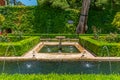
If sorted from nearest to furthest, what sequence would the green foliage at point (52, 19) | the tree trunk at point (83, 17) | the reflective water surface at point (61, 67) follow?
the reflective water surface at point (61, 67) → the tree trunk at point (83, 17) → the green foliage at point (52, 19)

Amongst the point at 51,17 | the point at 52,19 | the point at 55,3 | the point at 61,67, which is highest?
the point at 55,3

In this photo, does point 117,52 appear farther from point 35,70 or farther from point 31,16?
point 31,16

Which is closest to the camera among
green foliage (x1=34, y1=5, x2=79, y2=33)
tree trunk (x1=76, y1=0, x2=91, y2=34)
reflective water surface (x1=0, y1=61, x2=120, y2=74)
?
reflective water surface (x1=0, y1=61, x2=120, y2=74)

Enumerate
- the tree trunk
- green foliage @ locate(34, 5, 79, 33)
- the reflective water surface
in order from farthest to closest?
green foliage @ locate(34, 5, 79, 33) → the tree trunk → the reflective water surface

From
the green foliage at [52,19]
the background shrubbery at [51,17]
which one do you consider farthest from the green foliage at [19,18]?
the green foliage at [52,19]

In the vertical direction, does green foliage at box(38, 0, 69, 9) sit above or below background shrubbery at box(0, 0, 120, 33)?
above

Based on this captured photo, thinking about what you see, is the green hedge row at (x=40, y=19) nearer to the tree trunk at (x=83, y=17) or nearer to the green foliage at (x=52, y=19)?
the green foliage at (x=52, y=19)

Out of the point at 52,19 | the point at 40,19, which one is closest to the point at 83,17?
the point at 52,19

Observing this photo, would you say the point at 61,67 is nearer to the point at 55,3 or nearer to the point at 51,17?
the point at 55,3

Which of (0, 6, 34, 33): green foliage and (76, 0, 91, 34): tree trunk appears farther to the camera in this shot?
(0, 6, 34, 33): green foliage

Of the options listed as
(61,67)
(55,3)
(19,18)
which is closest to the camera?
(61,67)

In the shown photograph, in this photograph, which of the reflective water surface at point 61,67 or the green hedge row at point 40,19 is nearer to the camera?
the reflective water surface at point 61,67

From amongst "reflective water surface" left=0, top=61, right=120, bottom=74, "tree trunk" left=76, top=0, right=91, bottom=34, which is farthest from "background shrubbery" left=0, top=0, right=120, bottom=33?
"reflective water surface" left=0, top=61, right=120, bottom=74

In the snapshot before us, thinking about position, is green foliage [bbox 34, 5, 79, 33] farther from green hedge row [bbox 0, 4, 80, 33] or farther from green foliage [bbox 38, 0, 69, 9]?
green foliage [bbox 38, 0, 69, 9]
